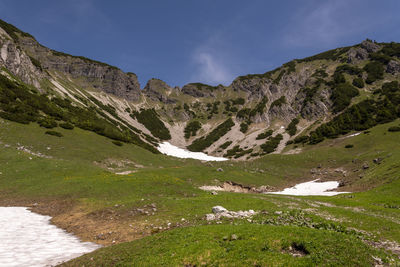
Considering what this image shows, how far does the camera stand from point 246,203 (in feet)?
83.4

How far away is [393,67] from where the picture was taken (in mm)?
162750

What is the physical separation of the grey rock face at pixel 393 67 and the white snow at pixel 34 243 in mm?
223718

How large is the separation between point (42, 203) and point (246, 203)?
27488 mm

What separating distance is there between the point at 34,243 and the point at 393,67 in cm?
22928

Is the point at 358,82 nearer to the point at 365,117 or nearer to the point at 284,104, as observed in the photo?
the point at 284,104

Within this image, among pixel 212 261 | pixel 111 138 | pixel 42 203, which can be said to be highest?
pixel 111 138

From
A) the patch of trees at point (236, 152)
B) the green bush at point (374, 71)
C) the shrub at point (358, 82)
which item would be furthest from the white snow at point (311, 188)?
the green bush at point (374, 71)

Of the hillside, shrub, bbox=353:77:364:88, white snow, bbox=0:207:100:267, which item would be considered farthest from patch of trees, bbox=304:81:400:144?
white snow, bbox=0:207:100:267

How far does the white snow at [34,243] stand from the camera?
1225 centimetres

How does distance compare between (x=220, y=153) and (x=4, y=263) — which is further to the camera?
(x=220, y=153)

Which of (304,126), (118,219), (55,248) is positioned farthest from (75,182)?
(304,126)

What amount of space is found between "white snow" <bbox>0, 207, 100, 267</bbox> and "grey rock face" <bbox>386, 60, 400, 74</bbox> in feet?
734

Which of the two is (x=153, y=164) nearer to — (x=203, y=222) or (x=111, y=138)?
(x=111, y=138)

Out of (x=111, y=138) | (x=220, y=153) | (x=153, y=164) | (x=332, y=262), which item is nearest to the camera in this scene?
(x=332, y=262)
